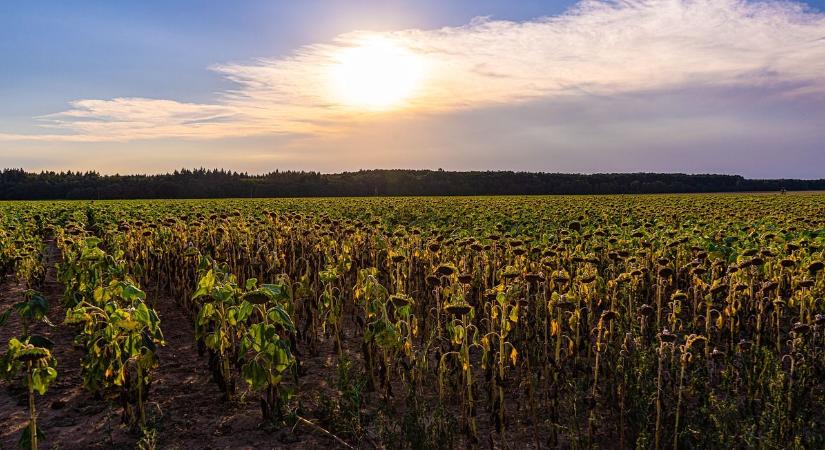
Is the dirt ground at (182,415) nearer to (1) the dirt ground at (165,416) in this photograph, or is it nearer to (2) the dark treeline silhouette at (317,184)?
(1) the dirt ground at (165,416)

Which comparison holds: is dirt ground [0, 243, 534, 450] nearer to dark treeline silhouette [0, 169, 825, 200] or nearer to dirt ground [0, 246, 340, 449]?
dirt ground [0, 246, 340, 449]

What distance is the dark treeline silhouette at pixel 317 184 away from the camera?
343 feet

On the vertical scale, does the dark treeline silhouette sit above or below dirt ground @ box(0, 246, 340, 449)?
above

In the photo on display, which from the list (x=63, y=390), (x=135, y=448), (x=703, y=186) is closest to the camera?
(x=135, y=448)

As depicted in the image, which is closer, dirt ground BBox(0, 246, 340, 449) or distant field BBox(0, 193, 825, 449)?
distant field BBox(0, 193, 825, 449)

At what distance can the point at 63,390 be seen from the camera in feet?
19.6

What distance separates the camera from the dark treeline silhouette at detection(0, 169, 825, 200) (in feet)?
343

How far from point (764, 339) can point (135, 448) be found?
679 cm

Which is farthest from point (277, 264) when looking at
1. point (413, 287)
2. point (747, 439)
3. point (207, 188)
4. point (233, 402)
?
point (207, 188)

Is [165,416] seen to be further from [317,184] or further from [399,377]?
[317,184]

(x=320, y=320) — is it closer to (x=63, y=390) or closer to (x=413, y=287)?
(x=413, y=287)

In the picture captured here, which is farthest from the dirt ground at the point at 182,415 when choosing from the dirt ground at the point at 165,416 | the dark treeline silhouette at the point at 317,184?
the dark treeline silhouette at the point at 317,184

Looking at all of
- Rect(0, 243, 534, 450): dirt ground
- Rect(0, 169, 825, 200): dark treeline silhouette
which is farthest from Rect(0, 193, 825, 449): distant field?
Rect(0, 169, 825, 200): dark treeline silhouette

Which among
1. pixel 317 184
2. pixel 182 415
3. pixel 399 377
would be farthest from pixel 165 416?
pixel 317 184
